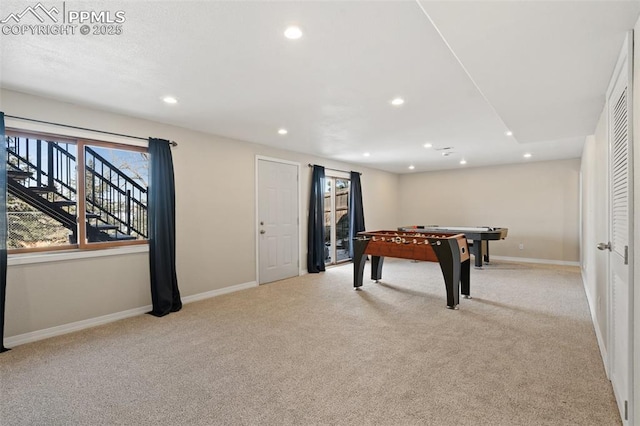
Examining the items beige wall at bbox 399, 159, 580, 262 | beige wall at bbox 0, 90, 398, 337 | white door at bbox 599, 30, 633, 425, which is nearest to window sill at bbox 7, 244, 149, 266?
beige wall at bbox 0, 90, 398, 337

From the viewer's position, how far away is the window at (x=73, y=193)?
122 inches

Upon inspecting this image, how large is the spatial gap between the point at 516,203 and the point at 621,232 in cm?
613

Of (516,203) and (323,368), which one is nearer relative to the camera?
(323,368)

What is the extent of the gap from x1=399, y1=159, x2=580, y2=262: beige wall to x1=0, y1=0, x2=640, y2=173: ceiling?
3.79 metres

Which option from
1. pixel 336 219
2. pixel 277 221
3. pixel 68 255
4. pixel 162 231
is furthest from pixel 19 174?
pixel 336 219

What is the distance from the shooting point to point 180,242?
4.18 metres

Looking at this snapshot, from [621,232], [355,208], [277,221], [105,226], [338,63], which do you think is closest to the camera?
[621,232]

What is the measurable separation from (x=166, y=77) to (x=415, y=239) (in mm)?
3393

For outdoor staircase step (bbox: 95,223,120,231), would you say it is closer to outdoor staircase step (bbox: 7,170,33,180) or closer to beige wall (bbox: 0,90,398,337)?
beige wall (bbox: 0,90,398,337)

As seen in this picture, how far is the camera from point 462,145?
17.5 feet

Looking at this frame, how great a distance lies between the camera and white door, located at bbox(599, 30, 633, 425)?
1.65m

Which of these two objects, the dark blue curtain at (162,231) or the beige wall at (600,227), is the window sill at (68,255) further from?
the beige wall at (600,227)

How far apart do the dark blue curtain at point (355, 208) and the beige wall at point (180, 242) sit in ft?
4.77

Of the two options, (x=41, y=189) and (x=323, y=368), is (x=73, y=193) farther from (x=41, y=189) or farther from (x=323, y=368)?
(x=323, y=368)
